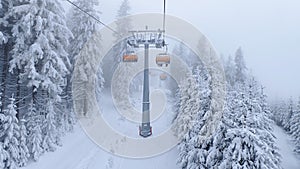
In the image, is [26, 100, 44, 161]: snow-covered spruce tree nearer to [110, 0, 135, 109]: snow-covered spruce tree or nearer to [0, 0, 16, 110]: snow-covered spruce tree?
[0, 0, 16, 110]: snow-covered spruce tree

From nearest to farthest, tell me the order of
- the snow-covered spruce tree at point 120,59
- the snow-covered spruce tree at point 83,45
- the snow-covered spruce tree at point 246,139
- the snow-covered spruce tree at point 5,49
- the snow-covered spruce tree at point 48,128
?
the snow-covered spruce tree at point 246,139, the snow-covered spruce tree at point 5,49, the snow-covered spruce tree at point 48,128, the snow-covered spruce tree at point 83,45, the snow-covered spruce tree at point 120,59

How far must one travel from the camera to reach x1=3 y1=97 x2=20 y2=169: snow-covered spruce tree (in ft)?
49.3

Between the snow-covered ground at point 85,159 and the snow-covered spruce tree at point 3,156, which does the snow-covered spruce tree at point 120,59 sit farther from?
the snow-covered spruce tree at point 3,156

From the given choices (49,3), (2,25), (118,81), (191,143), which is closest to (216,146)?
(191,143)

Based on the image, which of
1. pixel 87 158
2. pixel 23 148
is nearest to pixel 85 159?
pixel 87 158

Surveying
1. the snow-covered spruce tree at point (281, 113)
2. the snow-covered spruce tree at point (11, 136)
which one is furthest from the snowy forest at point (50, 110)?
the snow-covered spruce tree at point (281, 113)

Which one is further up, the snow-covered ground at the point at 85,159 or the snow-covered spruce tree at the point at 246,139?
the snow-covered spruce tree at the point at 246,139

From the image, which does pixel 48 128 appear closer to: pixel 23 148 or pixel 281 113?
pixel 23 148

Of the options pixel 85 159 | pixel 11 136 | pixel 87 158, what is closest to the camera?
pixel 11 136

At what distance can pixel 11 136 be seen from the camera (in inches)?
592

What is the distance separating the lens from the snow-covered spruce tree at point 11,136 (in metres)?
15.0

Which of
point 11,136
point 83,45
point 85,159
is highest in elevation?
point 83,45

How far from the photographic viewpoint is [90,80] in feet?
84.1

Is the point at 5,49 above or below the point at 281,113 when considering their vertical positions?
above
